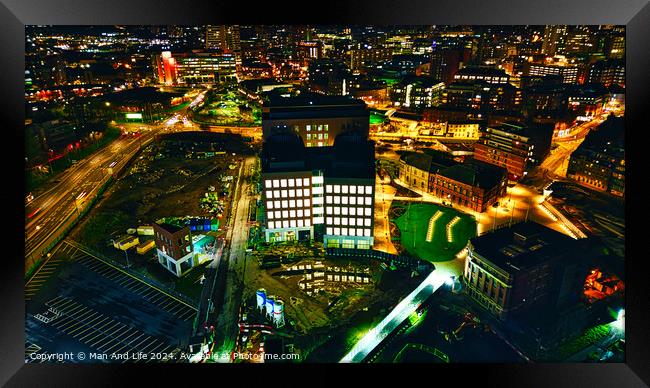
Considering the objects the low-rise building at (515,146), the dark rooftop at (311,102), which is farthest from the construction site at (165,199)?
the low-rise building at (515,146)

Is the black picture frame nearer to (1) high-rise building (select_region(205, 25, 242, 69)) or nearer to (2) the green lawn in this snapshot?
(2) the green lawn

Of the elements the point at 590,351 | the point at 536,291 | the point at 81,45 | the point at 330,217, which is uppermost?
the point at 81,45

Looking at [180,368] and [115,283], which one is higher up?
[180,368]

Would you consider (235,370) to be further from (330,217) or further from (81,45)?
(81,45)

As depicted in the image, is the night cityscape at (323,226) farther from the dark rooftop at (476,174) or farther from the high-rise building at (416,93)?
the high-rise building at (416,93)

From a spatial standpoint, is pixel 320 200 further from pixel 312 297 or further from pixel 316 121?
pixel 316 121

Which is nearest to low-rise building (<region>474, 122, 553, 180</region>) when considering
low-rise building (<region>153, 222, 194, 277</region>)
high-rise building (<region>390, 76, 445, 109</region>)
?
high-rise building (<region>390, 76, 445, 109</region>)
